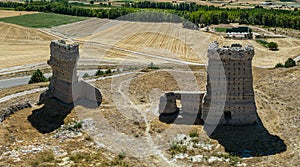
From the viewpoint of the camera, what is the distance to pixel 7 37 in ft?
319

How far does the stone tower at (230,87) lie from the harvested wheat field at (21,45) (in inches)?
1921

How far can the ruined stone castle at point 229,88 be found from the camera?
109 ft

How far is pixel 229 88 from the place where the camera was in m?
34.2

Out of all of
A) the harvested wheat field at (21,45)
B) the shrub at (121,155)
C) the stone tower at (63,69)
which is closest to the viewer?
the shrub at (121,155)

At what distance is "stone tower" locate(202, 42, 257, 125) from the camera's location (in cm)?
3334

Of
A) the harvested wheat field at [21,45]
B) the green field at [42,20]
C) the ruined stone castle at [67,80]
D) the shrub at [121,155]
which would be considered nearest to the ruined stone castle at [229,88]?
the shrub at [121,155]

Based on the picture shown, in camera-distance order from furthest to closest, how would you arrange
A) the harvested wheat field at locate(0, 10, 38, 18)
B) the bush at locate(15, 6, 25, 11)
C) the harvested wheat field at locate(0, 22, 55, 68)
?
the bush at locate(15, 6, 25, 11)
the harvested wheat field at locate(0, 10, 38, 18)
the harvested wheat field at locate(0, 22, 55, 68)

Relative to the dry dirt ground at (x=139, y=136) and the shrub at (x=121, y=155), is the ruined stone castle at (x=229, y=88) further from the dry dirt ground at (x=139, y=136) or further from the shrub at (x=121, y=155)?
the shrub at (x=121, y=155)

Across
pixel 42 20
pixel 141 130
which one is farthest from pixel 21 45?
pixel 141 130

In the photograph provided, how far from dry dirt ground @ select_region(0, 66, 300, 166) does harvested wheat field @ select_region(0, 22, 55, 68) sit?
35.4 metres

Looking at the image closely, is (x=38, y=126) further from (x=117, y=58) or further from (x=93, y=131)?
(x=117, y=58)

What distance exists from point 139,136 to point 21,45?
66045mm

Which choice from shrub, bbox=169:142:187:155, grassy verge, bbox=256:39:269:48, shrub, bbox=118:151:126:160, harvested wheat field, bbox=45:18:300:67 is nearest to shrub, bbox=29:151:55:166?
shrub, bbox=118:151:126:160

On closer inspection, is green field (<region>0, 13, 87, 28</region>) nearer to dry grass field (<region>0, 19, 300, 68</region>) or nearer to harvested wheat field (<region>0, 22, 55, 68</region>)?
dry grass field (<region>0, 19, 300, 68</region>)
